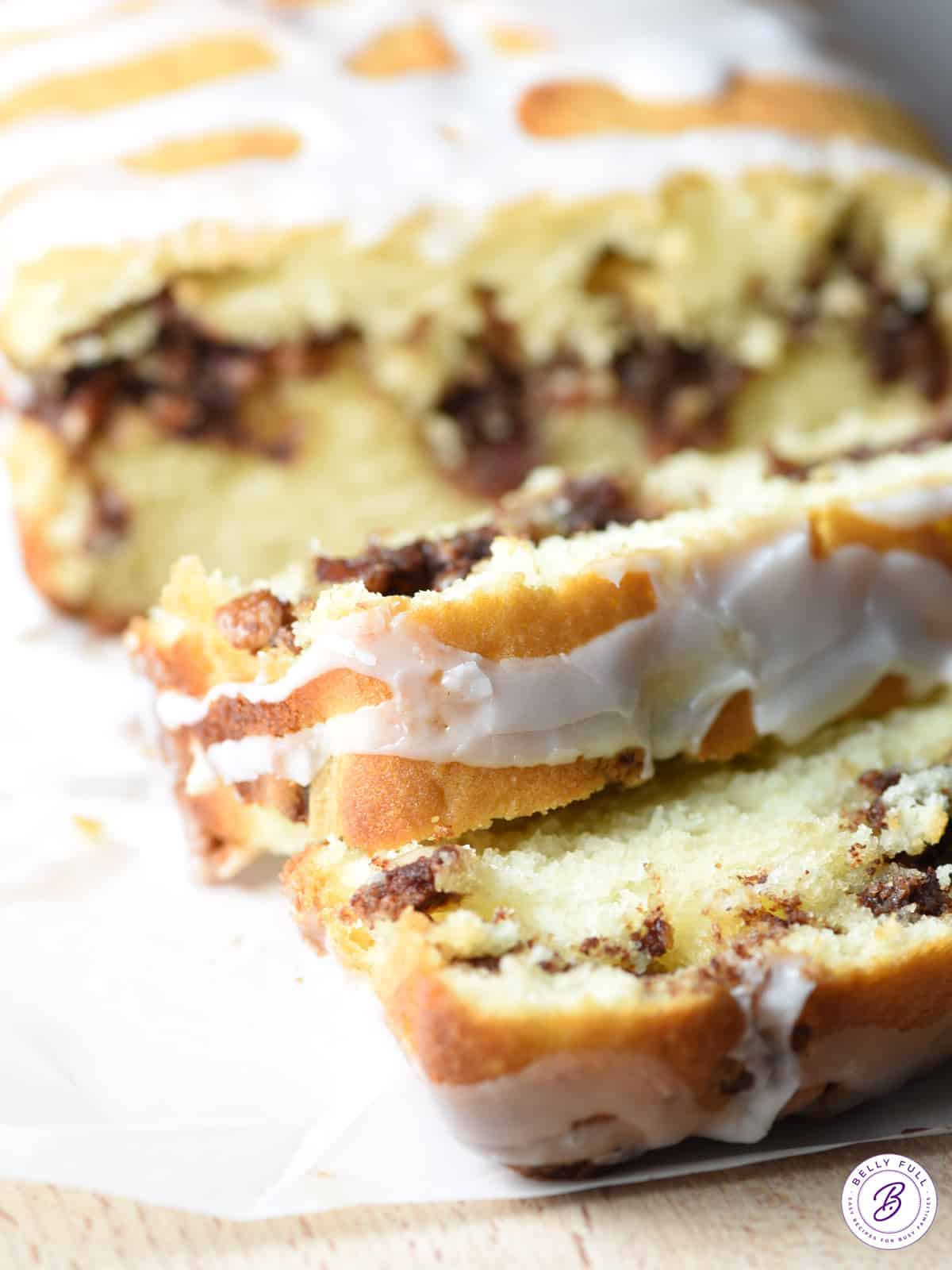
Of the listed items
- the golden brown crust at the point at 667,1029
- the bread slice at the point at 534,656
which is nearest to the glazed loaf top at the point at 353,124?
the bread slice at the point at 534,656

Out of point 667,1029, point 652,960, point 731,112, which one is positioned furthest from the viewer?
point 731,112

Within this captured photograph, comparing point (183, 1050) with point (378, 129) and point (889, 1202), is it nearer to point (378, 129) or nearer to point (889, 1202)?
point (889, 1202)

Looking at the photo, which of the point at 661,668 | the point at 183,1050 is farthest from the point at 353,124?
the point at 183,1050

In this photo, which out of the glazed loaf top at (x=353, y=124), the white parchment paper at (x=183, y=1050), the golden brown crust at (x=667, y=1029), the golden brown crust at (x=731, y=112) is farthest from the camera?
the golden brown crust at (x=731, y=112)

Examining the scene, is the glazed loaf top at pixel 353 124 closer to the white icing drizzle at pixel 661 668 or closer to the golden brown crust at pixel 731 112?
the golden brown crust at pixel 731 112

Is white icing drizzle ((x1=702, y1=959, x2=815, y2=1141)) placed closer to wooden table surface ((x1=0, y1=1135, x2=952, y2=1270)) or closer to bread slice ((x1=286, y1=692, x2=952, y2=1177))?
bread slice ((x1=286, y1=692, x2=952, y2=1177))

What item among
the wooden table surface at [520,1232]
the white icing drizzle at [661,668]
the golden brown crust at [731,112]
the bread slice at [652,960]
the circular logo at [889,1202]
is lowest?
the circular logo at [889,1202]

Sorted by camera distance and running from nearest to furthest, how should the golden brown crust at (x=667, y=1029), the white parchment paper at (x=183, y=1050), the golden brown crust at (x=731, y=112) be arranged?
the golden brown crust at (x=667, y=1029), the white parchment paper at (x=183, y=1050), the golden brown crust at (x=731, y=112)

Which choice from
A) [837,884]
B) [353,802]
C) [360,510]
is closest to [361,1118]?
[353,802]
